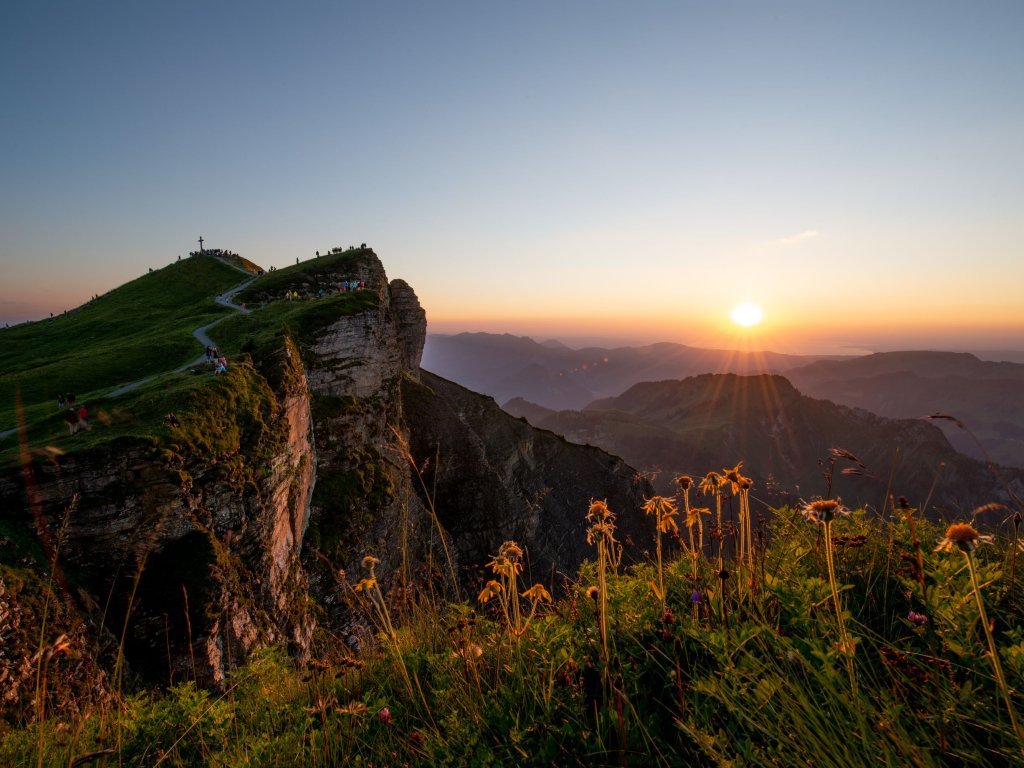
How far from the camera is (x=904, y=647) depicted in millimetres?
2906

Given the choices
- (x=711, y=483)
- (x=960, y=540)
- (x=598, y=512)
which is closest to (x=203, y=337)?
(x=598, y=512)

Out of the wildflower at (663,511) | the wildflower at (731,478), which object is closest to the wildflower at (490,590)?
the wildflower at (663,511)

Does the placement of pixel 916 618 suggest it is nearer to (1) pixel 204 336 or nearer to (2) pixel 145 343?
(1) pixel 204 336

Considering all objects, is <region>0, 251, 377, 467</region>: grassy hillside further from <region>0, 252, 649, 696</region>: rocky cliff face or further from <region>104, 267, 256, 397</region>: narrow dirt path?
<region>0, 252, 649, 696</region>: rocky cliff face

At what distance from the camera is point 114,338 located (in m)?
42.2

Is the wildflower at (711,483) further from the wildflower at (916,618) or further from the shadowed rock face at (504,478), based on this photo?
the shadowed rock face at (504,478)

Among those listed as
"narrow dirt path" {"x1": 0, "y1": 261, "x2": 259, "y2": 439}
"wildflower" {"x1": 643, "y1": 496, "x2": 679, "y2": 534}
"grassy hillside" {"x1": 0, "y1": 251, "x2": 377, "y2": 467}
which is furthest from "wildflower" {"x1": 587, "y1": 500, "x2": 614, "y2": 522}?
"narrow dirt path" {"x1": 0, "y1": 261, "x2": 259, "y2": 439}

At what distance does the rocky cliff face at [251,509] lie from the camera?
1627 centimetres

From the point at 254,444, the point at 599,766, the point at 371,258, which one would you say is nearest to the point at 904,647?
the point at 599,766

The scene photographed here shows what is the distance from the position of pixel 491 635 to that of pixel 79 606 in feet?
63.1

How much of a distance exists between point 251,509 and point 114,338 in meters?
32.5

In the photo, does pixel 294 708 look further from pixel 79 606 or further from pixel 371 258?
pixel 371 258

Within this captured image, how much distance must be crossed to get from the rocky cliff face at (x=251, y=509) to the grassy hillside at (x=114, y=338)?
29.1ft

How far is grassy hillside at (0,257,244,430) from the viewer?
27812mm
